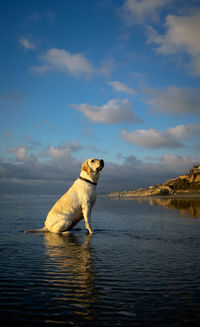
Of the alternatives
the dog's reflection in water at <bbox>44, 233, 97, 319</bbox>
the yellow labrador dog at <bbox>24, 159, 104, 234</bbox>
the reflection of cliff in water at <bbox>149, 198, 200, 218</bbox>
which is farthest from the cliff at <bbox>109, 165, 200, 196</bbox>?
the dog's reflection in water at <bbox>44, 233, 97, 319</bbox>

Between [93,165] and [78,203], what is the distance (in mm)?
1679

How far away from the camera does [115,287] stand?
478cm

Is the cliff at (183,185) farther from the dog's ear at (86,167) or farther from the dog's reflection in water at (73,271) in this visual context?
the dog's reflection in water at (73,271)

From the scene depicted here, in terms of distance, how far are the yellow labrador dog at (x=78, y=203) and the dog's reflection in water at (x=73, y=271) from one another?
52.8 inches

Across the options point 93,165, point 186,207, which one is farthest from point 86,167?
point 186,207

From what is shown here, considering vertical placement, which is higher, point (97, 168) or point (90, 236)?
point (97, 168)

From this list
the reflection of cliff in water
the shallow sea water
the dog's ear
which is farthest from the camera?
the reflection of cliff in water

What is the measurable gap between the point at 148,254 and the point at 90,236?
3598 millimetres

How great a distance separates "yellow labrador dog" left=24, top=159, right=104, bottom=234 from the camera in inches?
437

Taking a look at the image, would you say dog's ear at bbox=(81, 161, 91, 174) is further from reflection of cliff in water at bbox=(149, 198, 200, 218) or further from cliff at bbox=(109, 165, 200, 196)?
cliff at bbox=(109, 165, 200, 196)

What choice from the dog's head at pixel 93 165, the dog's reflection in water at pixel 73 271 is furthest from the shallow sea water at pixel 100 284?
the dog's head at pixel 93 165

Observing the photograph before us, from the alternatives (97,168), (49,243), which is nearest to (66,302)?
(49,243)

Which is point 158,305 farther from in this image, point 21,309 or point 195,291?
point 21,309

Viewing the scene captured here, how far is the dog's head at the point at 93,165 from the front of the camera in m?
11.1
